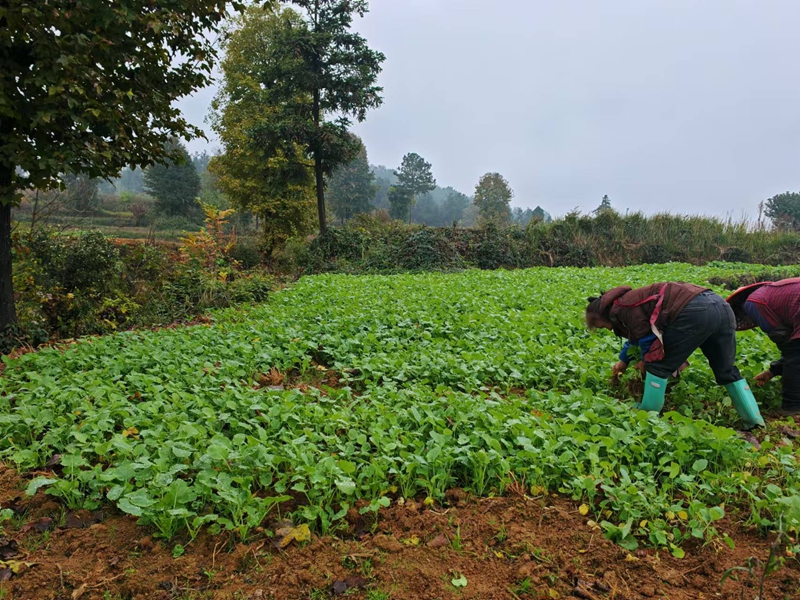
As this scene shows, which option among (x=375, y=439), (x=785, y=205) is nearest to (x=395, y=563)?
(x=375, y=439)

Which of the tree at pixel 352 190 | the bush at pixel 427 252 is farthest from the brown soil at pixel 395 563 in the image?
the tree at pixel 352 190

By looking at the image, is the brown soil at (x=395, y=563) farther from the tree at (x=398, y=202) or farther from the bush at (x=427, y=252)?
the tree at (x=398, y=202)

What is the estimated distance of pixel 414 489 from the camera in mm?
2473

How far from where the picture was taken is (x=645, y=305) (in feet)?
11.7

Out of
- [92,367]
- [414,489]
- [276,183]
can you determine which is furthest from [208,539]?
[276,183]

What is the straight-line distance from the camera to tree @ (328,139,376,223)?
50750mm

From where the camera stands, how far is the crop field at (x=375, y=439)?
2.22m

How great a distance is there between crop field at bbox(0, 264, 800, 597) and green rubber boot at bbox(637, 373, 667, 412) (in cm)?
17

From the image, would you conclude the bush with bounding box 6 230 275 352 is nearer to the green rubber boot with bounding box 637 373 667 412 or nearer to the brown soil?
the brown soil

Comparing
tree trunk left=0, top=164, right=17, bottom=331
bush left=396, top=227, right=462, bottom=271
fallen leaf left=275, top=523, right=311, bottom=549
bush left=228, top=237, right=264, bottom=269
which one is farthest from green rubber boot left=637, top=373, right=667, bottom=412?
bush left=228, top=237, right=264, bottom=269

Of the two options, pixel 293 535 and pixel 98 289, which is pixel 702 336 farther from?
pixel 98 289

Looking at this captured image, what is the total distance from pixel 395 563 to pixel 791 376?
3766mm

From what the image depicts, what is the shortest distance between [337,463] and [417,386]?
1538 millimetres

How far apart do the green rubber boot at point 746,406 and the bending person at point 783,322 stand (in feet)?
1.68
